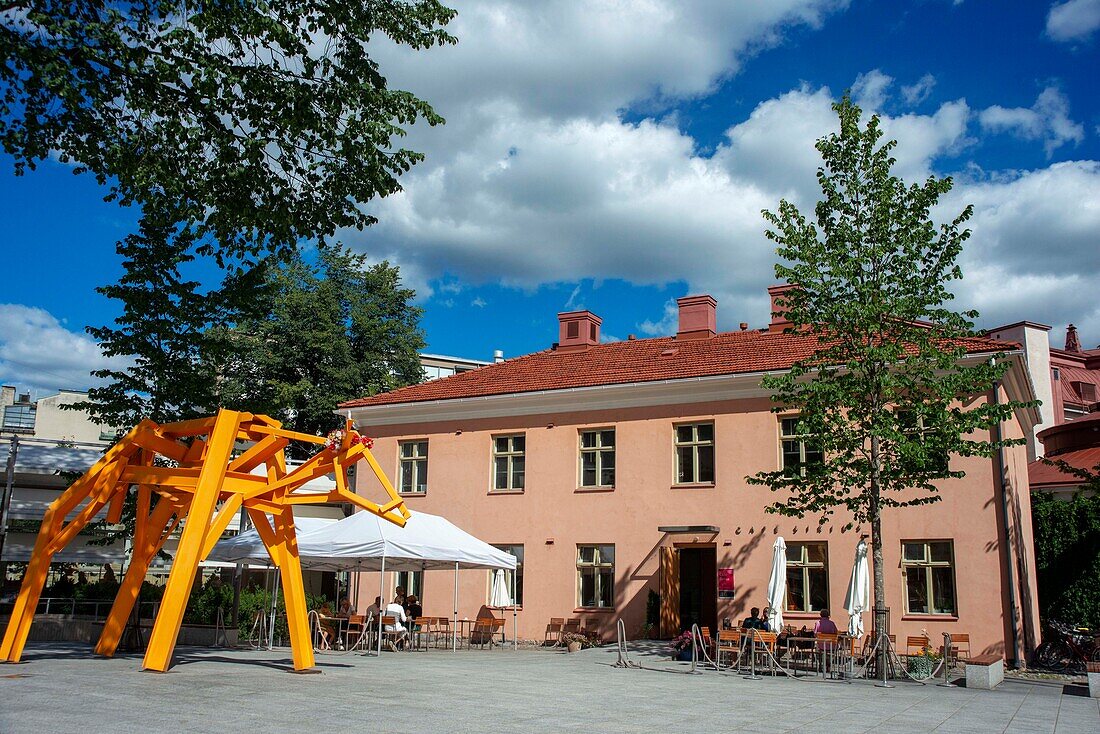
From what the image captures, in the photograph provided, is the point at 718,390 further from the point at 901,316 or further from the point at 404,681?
the point at 404,681

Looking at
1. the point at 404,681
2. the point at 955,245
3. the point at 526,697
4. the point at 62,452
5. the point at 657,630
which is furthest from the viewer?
the point at 657,630

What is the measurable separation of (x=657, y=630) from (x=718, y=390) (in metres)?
6.18

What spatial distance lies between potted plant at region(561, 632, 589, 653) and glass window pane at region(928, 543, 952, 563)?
836 centimetres

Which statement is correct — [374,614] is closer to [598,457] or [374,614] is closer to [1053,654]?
[598,457]

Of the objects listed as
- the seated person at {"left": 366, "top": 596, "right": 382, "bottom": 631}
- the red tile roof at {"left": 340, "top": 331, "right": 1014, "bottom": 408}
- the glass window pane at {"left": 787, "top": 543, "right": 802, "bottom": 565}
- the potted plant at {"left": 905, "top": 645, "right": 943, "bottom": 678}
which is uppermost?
the red tile roof at {"left": 340, "top": 331, "right": 1014, "bottom": 408}

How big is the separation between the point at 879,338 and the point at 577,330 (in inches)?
505

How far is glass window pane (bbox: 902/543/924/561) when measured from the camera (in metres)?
21.0

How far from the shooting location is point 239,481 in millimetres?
13125

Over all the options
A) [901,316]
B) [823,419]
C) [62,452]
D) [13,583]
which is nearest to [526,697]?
[823,419]

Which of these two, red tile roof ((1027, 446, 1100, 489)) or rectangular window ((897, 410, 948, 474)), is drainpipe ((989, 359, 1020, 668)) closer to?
rectangular window ((897, 410, 948, 474))

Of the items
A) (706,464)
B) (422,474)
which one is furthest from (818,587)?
(422,474)

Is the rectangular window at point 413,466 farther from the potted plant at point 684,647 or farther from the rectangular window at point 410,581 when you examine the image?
the potted plant at point 684,647

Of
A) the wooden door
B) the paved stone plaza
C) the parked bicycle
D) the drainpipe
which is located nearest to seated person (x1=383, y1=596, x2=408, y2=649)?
the paved stone plaza

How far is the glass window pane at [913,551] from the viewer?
21016mm
